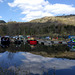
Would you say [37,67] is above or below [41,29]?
below

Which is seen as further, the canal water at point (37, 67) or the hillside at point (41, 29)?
the hillside at point (41, 29)

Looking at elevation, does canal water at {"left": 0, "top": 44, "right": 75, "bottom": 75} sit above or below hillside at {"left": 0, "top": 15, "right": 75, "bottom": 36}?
below

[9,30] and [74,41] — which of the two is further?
[9,30]

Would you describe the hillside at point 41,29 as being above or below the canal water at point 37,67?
above

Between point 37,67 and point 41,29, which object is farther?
point 41,29

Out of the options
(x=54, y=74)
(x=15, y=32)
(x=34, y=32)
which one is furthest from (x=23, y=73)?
(x=15, y=32)

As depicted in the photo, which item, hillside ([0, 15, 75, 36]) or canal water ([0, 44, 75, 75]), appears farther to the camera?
hillside ([0, 15, 75, 36])

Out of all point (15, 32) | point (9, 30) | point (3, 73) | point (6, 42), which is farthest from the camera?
point (15, 32)

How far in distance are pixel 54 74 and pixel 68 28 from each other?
78.1 meters

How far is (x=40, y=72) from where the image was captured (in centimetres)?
766

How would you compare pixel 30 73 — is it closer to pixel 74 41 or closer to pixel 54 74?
pixel 54 74

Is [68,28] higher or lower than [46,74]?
higher

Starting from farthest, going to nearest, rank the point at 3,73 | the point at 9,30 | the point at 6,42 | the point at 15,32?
the point at 15,32, the point at 9,30, the point at 6,42, the point at 3,73

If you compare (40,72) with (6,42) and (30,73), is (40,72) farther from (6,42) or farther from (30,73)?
(6,42)
